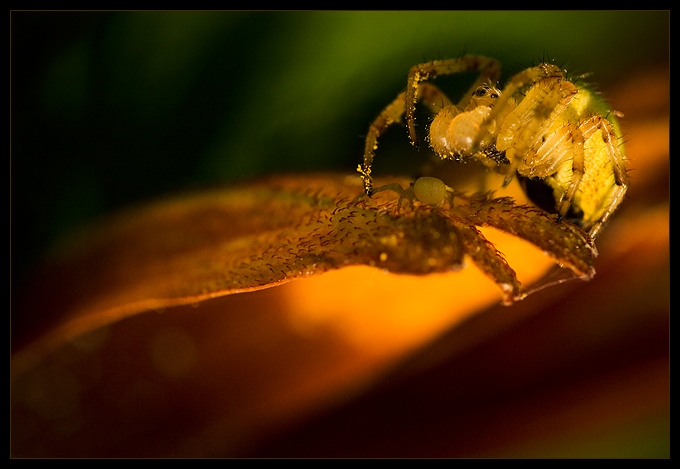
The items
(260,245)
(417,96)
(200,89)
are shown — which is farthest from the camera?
(200,89)

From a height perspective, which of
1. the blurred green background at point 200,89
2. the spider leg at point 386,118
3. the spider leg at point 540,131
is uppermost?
the blurred green background at point 200,89

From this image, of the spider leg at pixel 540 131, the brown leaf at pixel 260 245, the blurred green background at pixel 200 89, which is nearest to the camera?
the brown leaf at pixel 260 245

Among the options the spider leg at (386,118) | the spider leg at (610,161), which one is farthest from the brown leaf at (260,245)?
the spider leg at (610,161)

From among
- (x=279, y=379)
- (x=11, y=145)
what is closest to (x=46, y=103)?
(x=11, y=145)

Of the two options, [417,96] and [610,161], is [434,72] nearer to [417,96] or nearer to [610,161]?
[417,96]

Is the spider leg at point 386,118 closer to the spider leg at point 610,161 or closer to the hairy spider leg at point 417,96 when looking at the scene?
the hairy spider leg at point 417,96

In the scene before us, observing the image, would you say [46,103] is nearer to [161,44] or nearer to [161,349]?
[161,44]

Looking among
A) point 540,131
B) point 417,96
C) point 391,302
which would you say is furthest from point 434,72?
point 391,302

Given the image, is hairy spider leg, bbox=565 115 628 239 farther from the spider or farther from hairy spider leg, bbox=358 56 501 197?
hairy spider leg, bbox=358 56 501 197
